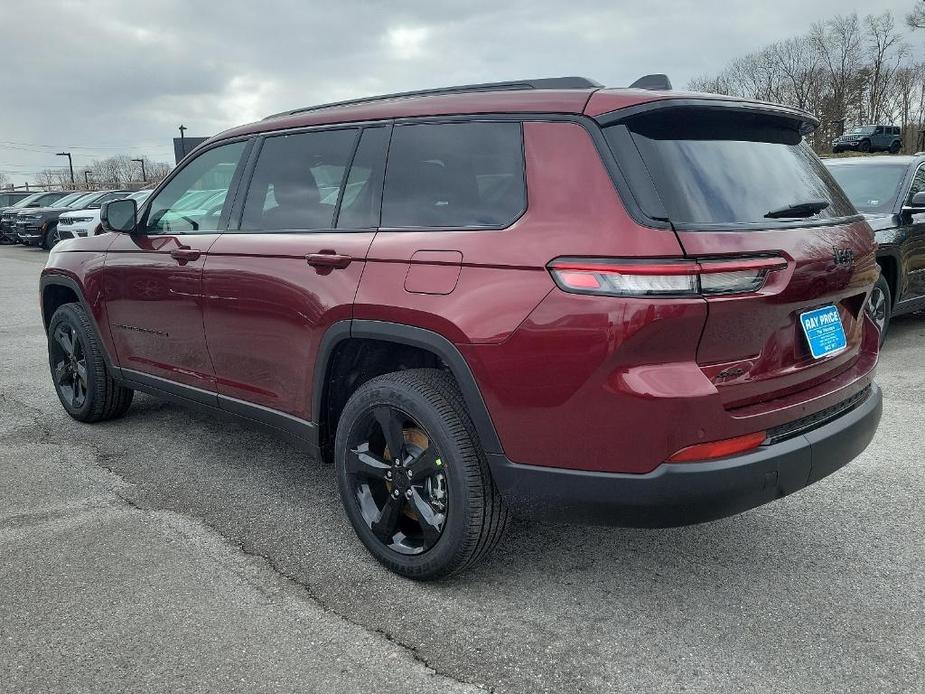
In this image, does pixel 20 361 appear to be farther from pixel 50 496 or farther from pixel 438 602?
pixel 438 602

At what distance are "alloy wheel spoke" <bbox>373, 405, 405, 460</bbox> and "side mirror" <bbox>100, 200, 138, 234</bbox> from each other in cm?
221

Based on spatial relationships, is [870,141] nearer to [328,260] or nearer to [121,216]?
[121,216]

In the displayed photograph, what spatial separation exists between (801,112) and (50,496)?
3.65 metres

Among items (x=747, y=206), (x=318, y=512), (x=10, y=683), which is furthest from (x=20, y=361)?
(x=747, y=206)

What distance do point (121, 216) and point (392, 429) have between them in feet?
7.70

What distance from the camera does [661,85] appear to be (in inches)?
111

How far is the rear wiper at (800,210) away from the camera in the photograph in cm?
257

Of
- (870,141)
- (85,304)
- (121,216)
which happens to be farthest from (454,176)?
(870,141)

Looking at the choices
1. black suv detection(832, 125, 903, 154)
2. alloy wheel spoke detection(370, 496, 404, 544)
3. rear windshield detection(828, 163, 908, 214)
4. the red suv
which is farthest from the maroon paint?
black suv detection(832, 125, 903, 154)

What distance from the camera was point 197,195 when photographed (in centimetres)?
403

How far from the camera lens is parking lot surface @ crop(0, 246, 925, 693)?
235 cm

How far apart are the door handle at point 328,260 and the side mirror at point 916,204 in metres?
5.10

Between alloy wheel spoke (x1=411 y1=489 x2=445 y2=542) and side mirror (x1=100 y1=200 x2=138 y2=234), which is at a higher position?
side mirror (x1=100 y1=200 x2=138 y2=234)

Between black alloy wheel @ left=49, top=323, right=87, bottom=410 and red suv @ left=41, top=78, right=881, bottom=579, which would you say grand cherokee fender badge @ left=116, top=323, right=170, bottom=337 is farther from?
red suv @ left=41, top=78, right=881, bottom=579
